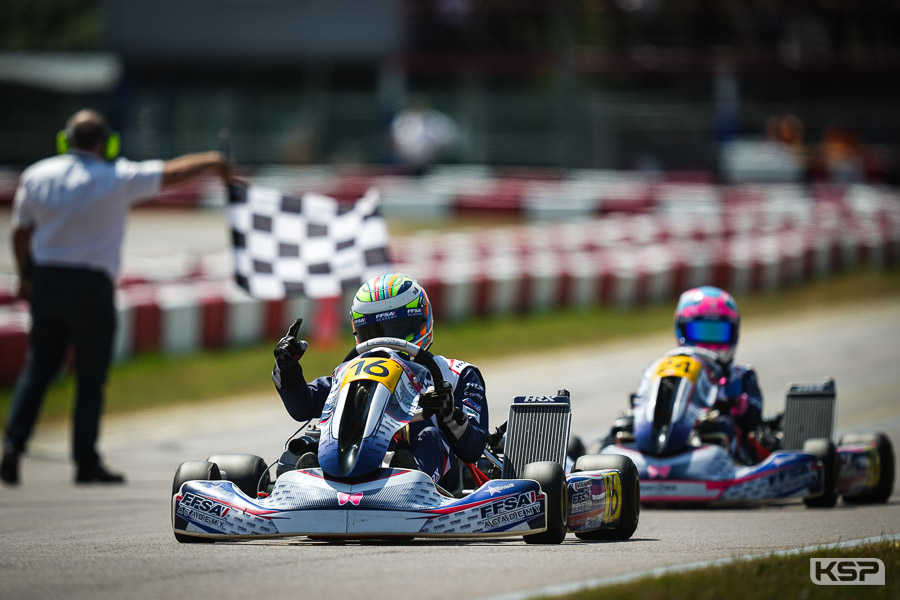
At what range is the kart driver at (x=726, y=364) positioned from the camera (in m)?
7.53

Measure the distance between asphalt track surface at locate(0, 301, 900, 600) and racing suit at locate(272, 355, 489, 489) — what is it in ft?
1.14

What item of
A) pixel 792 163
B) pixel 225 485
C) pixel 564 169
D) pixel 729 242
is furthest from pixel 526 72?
pixel 225 485

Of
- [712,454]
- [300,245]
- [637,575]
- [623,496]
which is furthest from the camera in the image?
[300,245]

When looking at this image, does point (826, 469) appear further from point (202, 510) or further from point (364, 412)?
point (202, 510)

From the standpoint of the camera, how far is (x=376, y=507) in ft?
16.1

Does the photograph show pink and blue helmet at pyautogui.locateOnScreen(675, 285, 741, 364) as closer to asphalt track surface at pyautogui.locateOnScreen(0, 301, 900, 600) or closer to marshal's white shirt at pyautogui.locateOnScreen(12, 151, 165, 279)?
asphalt track surface at pyautogui.locateOnScreen(0, 301, 900, 600)

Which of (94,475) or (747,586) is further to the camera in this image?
(94,475)

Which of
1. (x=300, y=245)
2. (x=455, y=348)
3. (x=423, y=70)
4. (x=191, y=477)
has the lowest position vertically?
(x=455, y=348)

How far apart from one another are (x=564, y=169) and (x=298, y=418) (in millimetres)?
23452

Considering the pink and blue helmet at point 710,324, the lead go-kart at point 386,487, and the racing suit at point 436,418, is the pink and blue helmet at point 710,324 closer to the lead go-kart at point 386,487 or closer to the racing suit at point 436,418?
the lead go-kart at point 386,487

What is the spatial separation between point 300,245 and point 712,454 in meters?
3.44

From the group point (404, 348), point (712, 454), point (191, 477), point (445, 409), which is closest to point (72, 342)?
point (191, 477)

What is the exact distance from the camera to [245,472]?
5625 millimetres

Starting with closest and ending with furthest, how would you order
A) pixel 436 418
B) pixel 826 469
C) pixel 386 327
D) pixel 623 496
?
1. pixel 436 418
2. pixel 386 327
3. pixel 623 496
4. pixel 826 469
